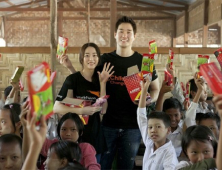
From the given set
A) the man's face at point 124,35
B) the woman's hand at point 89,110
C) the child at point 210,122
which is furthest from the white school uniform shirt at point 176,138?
the man's face at point 124,35

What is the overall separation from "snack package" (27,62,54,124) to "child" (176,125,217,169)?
845 millimetres

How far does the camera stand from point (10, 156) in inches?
62.2

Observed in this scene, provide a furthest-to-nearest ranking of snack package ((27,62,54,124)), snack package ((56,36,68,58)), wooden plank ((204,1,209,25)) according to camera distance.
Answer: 1. wooden plank ((204,1,209,25))
2. snack package ((56,36,68,58))
3. snack package ((27,62,54,124))

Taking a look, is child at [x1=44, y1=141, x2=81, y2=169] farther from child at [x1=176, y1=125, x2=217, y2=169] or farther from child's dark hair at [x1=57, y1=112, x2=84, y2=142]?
child at [x1=176, y1=125, x2=217, y2=169]

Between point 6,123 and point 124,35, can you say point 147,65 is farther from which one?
point 6,123

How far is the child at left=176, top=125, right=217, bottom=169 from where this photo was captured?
1618mm

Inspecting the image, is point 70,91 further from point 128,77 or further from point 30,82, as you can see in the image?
point 30,82

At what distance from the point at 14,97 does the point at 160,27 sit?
342 inches

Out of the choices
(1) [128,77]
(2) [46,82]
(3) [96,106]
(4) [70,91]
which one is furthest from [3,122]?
(2) [46,82]

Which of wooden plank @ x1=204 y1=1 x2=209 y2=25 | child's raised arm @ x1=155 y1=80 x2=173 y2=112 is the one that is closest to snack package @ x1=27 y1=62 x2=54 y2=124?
child's raised arm @ x1=155 y1=80 x2=173 y2=112

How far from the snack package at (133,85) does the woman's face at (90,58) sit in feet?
0.81

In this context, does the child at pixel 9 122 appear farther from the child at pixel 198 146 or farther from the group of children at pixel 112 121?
the child at pixel 198 146

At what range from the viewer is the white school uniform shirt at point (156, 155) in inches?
74.4

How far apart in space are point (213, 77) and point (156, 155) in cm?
99
